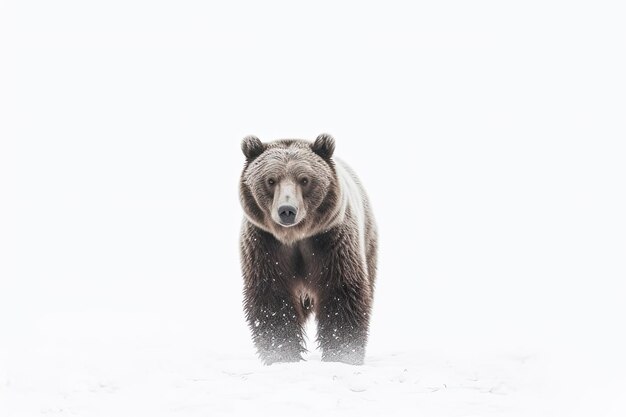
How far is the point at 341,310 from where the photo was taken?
9.39 meters

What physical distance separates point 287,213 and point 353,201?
170 centimetres

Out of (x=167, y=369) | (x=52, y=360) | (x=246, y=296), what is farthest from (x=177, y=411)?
(x=246, y=296)

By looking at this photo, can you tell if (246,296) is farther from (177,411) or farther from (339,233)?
(177,411)

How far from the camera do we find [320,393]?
7.03 meters

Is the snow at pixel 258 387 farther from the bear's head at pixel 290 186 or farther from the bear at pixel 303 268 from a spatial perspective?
the bear's head at pixel 290 186

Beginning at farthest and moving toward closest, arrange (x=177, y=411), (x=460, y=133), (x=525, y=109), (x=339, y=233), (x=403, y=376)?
(x=525, y=109) → (x=460, y=133) → (x=339, y=233) → (x=403, y=376) → (x=177, y=411)

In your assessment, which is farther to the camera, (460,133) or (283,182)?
(460,133)

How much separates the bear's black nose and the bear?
48 centimetres

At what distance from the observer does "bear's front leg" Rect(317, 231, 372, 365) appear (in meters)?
9.36

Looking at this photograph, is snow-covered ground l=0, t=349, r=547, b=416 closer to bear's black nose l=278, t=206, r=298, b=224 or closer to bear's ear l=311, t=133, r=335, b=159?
bear's black nose l=278, t=206, r=298, b=224

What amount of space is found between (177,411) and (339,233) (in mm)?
3018

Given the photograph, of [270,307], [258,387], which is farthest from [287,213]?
[258,387]

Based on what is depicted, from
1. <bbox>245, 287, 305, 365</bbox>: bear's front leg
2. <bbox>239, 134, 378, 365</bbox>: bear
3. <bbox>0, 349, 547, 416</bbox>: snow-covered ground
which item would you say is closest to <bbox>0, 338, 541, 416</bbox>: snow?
<bbox>0, 349, 547, 416</bbox>: snow-covered ground

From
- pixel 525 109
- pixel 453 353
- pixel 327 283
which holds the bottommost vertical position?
pixel 453 353
